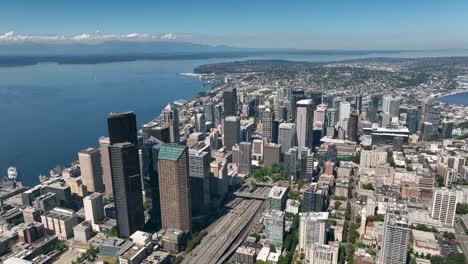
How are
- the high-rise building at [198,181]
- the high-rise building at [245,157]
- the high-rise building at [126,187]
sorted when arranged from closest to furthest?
the high-rise building at [126,187] → the high-rise building at [198,181] → the high-rise building at [245,157]

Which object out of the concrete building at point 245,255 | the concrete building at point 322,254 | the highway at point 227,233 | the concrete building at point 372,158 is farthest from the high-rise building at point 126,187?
the concrete building at point 372,158

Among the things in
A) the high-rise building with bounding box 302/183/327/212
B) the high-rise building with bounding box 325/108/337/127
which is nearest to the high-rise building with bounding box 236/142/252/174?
the high-rise building with bounding box 302/183/327/212

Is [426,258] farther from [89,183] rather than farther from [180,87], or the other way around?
[180,87]

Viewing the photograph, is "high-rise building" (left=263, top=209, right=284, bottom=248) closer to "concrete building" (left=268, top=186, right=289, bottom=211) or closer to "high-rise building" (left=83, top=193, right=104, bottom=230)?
"concrete building" (left=268, top=186, right=289, bottom=211)

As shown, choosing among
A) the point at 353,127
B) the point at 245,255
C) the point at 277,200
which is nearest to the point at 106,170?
the point at 277,200

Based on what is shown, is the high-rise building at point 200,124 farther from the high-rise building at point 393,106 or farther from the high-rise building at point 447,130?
the high-rise building at point 447,130

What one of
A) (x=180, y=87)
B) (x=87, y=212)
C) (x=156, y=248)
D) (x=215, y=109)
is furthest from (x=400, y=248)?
(x=180, y=87)
